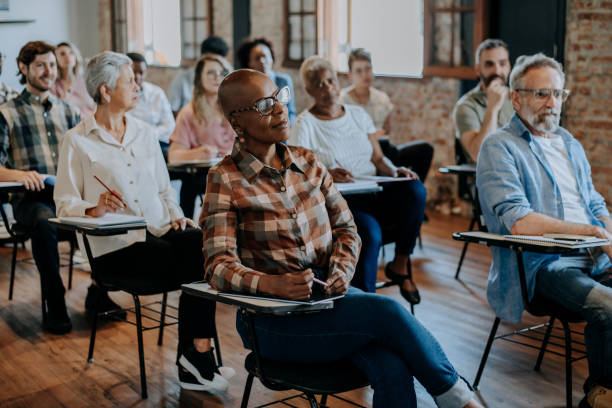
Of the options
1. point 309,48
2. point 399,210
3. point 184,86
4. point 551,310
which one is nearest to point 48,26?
point 309,48

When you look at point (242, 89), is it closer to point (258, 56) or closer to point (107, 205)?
point (107, 205)

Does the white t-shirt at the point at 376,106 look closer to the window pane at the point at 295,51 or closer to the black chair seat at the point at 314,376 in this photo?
the window pane at the point at 295,51

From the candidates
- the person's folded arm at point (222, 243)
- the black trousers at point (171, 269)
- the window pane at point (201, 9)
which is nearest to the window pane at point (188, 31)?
the window pane at point (201, 9)

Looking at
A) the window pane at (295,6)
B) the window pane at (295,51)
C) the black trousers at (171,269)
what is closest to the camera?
the black trousers at (171,269)

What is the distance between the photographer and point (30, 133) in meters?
4.62

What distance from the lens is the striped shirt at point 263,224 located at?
92.4 inches

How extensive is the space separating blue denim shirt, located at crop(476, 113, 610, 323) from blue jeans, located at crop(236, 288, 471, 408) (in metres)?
0.99

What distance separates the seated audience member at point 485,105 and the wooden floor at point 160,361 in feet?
3.02

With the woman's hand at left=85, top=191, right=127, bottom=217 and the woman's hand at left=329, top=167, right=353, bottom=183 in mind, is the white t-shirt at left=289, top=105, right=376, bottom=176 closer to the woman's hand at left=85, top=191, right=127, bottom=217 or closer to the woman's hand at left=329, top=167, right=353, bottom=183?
the woman's hand at left=329, top=167, right=353, bottom=183

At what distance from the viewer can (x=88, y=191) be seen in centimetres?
363

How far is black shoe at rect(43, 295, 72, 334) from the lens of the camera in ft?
13.6

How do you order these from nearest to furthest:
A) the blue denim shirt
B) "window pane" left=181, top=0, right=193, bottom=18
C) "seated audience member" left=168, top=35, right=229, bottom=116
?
the blue denim shirt, "seated audience member" left=168, top=35, right=229, bottom=116, "window pane" left=181, top=0, right=193, bottom=18

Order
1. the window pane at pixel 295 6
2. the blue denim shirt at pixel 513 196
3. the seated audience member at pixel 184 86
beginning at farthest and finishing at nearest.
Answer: the window pane at pixel 295 6 → the seated audience member at pixel 184 86 → the blue denim shirt at pixel 513 196

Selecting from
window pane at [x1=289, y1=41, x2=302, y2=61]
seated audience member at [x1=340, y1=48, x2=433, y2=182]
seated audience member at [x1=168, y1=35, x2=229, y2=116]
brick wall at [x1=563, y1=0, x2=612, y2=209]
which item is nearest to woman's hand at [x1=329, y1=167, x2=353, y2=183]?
seated audience member at [x1=340, y1=48, x2=433, y2=182]
